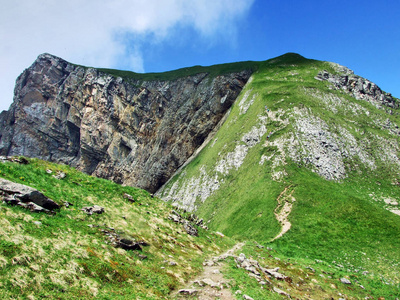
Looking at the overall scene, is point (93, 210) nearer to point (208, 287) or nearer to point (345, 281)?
point (208, 287)

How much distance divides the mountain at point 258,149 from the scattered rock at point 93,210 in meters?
11.8

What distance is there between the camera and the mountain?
33.7 m

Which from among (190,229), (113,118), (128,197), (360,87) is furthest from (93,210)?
(113,118)

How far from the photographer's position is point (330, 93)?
85500 mm

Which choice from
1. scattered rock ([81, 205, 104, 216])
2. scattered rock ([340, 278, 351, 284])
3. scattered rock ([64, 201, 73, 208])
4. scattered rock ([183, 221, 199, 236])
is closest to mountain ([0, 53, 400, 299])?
scattered rock ([340, 278, 351, 284])

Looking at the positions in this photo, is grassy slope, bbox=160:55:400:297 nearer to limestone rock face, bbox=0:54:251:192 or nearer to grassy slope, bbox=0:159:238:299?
grassy slope, bbox=0:159:238:299

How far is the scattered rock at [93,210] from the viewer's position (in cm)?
1966

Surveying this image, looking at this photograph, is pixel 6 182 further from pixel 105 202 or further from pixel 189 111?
pixel 189 111

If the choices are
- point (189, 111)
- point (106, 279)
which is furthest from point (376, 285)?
point (189, 111)

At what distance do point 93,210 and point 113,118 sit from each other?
411 feet

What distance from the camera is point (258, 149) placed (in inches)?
2781

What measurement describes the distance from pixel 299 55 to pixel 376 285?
122 m

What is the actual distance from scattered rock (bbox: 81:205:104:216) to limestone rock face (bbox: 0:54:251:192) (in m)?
96.0

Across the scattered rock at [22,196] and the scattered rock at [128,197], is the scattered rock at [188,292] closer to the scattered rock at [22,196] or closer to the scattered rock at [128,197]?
the scattered rock at [22,196]
